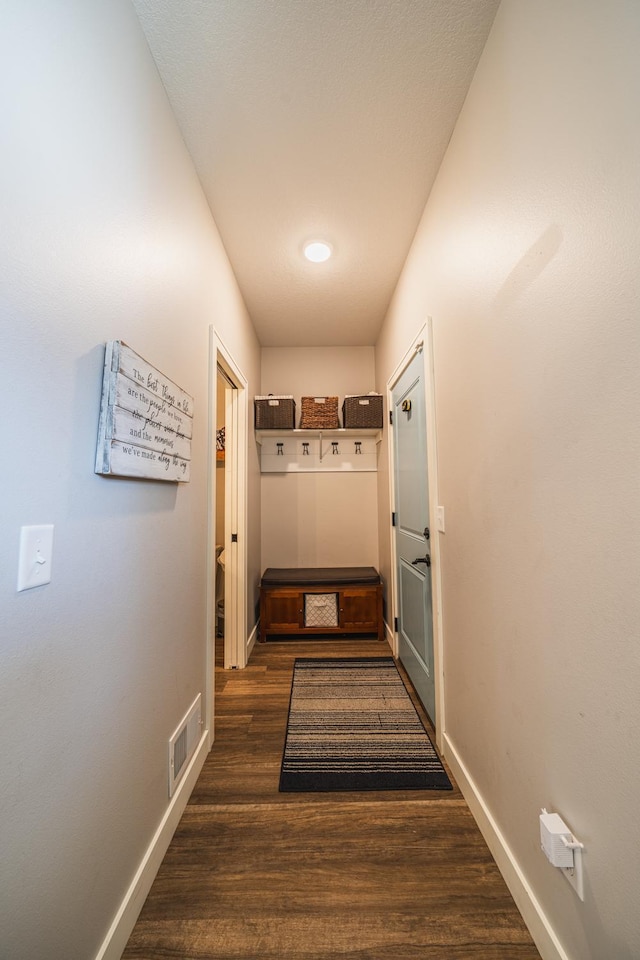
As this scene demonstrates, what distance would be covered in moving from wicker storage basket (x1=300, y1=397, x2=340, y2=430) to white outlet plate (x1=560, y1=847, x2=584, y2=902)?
2885 mm

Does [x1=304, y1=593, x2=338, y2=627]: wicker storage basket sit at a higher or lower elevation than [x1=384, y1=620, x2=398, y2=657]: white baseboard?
higher

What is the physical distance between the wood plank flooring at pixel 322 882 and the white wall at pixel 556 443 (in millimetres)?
201

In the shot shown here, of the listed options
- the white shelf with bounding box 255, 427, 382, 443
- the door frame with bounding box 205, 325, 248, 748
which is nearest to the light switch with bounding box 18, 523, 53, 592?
the door frame with bounding box 205, 325, 248, 748

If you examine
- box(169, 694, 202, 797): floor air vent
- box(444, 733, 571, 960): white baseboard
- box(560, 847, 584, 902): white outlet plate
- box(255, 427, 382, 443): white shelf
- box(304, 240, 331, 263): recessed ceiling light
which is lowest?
box(444, 733, 571, 960): white baseboard

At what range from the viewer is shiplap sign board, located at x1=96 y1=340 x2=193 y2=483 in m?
0.95

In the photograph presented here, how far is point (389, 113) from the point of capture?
148cm

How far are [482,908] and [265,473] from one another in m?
3.06

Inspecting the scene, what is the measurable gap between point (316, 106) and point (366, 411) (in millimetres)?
2045

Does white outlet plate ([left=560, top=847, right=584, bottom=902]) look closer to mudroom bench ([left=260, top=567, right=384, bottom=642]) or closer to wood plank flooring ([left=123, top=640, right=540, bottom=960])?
wood plank flooring ([left=123, top=640, right=540, bottom=960])

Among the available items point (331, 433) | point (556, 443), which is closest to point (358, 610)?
point (331, 433)

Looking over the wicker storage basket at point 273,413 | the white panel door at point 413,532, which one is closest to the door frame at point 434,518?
the white panel door at point 413,532

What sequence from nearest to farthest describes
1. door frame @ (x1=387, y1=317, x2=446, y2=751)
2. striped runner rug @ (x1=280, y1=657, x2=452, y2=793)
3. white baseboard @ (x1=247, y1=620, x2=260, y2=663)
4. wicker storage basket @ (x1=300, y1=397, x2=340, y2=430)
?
striped runner rug @ (x1=280, y1=657, x2=452, y2=793) → door frame @ (x1=387, y1=317, x2=446, y2=751) → white baseboard @ (x1=247, y1=620, x2=260, y2=663) → wicker storage basket @ (x1=300, y1=397, x2=340, y2=430)

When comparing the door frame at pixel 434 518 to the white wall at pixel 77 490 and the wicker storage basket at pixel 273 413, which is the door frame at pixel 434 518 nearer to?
the white wall at pixel 77 490

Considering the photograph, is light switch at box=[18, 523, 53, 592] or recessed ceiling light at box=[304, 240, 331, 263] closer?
light switch at box=[18, 523, 53, 592]
